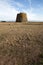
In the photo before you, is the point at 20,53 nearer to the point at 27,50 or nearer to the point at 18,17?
the point at 27,50

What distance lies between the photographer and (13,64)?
641 centimetres

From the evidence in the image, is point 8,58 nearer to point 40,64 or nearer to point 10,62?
point 10,62

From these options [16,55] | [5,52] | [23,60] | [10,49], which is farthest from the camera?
[10,49]

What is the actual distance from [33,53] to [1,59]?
1.97 metres

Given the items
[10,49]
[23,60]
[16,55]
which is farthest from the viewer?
[10,49]

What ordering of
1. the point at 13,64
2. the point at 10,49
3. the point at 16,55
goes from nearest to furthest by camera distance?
the point at 13,64
the point at 16,55
the point at 10,49

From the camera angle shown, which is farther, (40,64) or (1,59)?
(1,59)

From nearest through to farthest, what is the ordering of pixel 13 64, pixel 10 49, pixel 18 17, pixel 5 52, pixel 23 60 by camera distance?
pixel 13 64 → pixel 23 60 → pixel 5 52 → pixel 10 49 → pixel 18 17

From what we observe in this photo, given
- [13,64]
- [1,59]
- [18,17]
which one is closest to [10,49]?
[1,59]

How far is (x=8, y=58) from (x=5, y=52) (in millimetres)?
1021

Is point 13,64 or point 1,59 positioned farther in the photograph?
point 1,59

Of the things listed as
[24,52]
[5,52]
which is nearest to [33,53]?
[24,52]

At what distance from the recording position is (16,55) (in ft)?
25.2

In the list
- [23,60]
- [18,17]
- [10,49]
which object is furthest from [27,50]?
[18,17]
